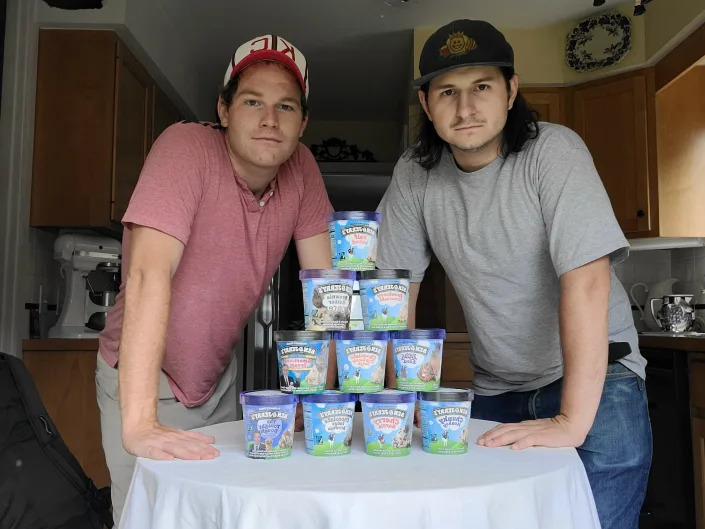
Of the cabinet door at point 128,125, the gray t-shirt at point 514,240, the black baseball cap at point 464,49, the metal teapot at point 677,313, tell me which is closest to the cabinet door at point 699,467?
the metal teapot at point 677,313

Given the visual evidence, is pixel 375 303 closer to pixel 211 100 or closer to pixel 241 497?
pixel 241 497

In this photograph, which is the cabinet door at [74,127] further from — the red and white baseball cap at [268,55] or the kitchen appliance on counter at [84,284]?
the red and white baseball cap at [268,55]

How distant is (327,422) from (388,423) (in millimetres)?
97

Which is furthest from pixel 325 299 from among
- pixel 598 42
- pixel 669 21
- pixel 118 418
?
pixel 598 42

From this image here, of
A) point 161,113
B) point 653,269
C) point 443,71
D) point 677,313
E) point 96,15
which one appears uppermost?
point 96,15

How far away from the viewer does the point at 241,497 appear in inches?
35.7

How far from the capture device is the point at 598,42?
3.74 m

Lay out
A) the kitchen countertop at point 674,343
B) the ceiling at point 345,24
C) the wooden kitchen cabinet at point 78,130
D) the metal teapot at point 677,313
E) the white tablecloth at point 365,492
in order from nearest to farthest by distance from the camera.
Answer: the white tablecloth at point 365,492 → the kitchen countertop at point 674,343 → the wooden kitchen cabinet at point 78,130 → the metal teapot at point 677,313 → the ceiling at point 345,24

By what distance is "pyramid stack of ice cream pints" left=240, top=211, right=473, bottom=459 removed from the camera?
1.11 meters

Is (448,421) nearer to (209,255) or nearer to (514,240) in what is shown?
(514,240)

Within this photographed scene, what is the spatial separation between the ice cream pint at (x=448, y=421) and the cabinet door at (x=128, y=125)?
2.32 meters

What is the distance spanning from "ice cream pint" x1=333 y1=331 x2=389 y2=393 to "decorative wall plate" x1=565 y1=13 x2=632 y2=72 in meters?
3.09

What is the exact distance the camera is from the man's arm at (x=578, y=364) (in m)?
1.19

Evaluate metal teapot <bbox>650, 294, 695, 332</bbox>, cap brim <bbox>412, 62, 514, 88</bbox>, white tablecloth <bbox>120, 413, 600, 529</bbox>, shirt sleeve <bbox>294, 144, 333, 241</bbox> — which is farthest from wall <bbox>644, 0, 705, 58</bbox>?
white tablecloth <bbox>120, 413, 600, 529</bbox>
